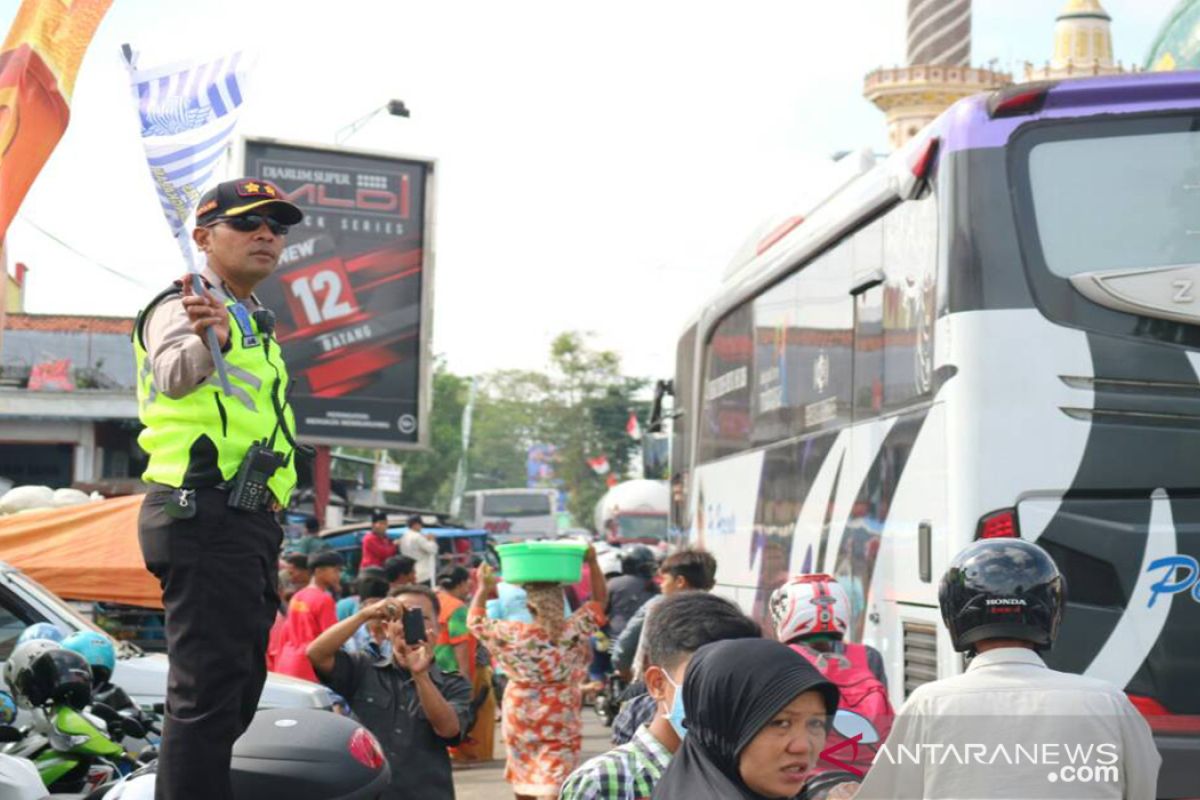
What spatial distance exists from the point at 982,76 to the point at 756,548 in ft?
181

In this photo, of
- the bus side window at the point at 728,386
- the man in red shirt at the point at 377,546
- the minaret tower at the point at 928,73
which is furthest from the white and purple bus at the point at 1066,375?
the minaret tower at the point at 928,73

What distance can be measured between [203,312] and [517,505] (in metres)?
55.6

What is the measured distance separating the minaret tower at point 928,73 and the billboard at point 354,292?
34.2 m

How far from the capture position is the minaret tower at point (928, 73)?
191 ft

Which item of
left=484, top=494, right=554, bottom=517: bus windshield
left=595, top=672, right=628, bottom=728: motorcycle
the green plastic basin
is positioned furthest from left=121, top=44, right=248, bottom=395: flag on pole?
left=484, top=494, right=554, bottom=517: bus windshield

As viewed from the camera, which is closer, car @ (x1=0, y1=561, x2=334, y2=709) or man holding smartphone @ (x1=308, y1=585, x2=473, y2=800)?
man holding smartphone @ (x1=308, y1=585, x2=473, y2=800)

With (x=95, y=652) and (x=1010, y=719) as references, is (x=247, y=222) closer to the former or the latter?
(x=1010, y=719)

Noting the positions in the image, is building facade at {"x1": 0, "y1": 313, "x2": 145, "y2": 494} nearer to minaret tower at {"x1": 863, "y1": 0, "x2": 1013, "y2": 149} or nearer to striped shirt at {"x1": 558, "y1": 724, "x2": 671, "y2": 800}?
striped shirt at {"x1": 558, "y1": 724, "x2": 671, "y2": 800}

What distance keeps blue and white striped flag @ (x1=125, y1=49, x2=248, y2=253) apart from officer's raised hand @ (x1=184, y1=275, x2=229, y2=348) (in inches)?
2.7

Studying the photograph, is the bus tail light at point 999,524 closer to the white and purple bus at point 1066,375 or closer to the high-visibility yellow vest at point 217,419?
the white and purple bus at point 1066,375

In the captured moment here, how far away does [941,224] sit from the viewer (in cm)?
750

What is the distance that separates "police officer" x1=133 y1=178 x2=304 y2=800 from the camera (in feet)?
12.2

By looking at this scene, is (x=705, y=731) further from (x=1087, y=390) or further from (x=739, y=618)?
(x=1087, y=390)

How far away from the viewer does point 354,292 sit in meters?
26.0
